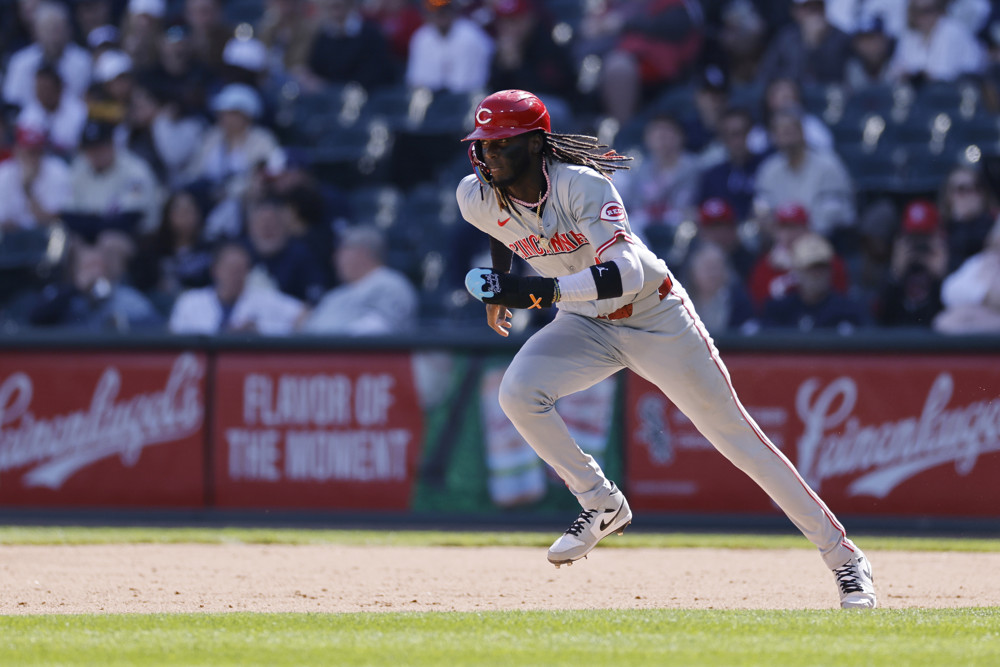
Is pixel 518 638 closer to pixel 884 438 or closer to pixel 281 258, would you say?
pixel 884 438

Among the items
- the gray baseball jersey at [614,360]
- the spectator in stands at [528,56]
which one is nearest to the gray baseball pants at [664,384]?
the gray baseball jersey at [614,360]

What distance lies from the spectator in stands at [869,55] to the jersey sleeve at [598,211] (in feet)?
22.5

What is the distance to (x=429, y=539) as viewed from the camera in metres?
8.28

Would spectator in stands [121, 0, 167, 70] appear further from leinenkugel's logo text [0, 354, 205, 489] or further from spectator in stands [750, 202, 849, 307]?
spectator in stands [750, 202, 849, 307]

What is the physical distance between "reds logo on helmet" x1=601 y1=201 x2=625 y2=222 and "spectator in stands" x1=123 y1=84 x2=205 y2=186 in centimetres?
765

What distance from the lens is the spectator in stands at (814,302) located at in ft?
29.7

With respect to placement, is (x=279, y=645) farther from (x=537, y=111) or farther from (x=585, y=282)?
(x=537, y=111)

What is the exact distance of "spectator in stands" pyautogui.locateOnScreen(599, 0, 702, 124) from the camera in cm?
1141

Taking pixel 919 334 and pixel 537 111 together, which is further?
pixel 919 334

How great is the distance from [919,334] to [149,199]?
6483mm

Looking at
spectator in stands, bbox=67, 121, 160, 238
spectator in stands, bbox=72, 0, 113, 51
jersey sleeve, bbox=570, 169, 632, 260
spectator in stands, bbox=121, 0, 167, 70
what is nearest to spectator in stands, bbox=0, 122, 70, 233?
spectator in stands, bbox=67, 121, 160, 238

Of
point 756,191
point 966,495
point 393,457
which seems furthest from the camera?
point 756,191

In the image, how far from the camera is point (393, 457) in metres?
9.10

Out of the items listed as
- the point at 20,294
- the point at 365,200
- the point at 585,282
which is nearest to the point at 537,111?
the point at 585,282
